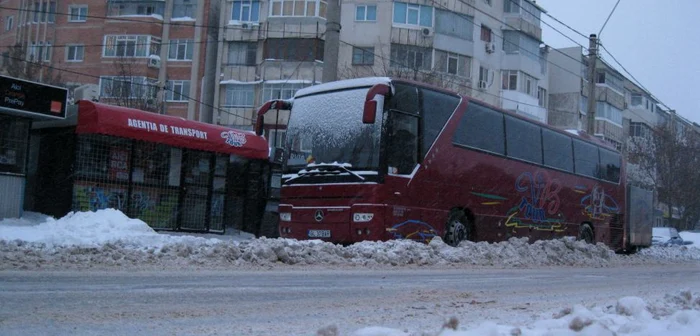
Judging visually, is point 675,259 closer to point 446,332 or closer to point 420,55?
point 420,55

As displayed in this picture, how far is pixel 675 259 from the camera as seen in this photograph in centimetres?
2330

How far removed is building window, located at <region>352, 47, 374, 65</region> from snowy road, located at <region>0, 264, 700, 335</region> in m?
30.4

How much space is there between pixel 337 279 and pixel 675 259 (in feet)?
59.5

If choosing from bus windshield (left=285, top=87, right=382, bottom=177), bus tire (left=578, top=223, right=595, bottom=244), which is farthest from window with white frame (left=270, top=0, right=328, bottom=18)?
bus windshield (left=285, top=87, right=382, bottom=177)

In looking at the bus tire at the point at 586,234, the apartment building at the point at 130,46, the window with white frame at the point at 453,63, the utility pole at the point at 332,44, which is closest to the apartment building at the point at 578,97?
the window with white frame at the point at 453,63

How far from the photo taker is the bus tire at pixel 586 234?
20203 millimetres

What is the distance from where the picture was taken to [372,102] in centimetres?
1239

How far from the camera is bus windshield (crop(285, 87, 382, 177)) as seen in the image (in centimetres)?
1326

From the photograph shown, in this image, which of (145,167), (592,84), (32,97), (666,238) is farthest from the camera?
(666,238)

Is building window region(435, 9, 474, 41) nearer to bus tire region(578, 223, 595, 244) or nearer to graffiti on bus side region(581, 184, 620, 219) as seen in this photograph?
graffiti on bus side region(581, 184, 620, 219)

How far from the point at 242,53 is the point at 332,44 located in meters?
26.3

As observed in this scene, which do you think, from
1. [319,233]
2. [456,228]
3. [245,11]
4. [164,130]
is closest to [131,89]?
[245,11]

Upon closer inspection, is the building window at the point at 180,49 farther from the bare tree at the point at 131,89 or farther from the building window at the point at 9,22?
the building window at the point at 9,22

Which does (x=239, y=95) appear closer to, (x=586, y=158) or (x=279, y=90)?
(x=279, y=90)
